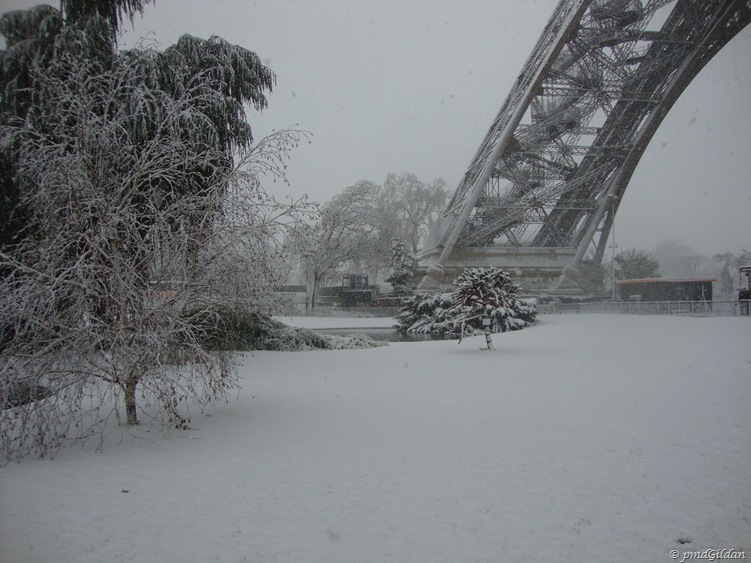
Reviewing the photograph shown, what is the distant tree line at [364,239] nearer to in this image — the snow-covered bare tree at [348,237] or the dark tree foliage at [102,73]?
the snow-covered bare tree at [348,237]

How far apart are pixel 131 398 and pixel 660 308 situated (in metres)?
16.8

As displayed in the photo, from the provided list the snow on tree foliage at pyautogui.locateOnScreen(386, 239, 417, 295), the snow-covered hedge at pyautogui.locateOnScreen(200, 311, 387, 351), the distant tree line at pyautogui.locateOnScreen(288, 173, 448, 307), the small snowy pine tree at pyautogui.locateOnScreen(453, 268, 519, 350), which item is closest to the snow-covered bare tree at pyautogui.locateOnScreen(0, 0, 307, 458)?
the snow-covered hedge at pyautogui.locateOnScreen(200, 311, 387, 351)

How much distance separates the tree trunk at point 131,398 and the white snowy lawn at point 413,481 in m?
0.17

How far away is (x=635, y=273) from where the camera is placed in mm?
25016

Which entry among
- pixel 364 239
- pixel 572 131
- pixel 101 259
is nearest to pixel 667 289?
pixel 572 131

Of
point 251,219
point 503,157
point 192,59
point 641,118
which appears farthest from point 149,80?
point 641,118

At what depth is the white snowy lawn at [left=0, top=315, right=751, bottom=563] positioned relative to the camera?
2.84 meters

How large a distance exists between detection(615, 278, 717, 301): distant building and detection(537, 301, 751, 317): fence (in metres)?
1.01

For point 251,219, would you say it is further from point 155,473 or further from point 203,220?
point 155,473

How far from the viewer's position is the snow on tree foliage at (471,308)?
39.2 feet

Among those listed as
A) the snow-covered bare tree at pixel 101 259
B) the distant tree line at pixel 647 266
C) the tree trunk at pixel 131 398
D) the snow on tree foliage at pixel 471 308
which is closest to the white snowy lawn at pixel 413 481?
the tree trunk at pixel 131 398

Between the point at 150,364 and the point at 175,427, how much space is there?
3.14 ft

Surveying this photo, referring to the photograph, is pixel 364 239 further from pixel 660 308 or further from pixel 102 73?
pixel 102 73

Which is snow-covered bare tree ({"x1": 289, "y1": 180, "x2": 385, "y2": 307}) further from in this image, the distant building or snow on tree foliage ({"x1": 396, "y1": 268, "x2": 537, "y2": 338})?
the distant building
